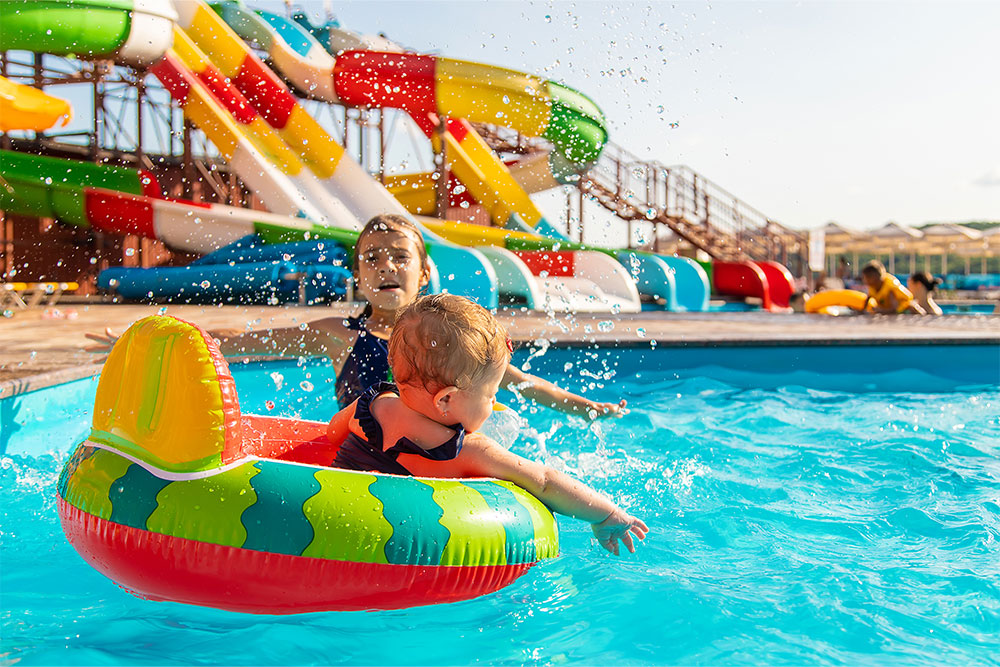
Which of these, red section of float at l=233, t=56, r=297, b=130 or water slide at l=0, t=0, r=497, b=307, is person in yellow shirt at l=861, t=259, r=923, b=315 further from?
red section of float at l=233, t=56, r=297, b=130

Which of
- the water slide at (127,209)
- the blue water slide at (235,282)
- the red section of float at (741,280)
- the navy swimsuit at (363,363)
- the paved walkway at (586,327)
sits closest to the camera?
the navy swimsuit at (363,363)

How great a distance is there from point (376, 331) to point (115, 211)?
8.81 metres

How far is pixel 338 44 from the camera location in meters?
14.7

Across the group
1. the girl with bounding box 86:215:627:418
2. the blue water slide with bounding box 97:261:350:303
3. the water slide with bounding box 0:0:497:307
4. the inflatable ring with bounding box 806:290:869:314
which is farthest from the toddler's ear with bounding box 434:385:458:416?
the inflatable ring with bounding box 806:290:869:314

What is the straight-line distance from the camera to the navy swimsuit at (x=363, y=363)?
109 inches

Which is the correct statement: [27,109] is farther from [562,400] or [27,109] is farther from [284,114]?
[562,400]

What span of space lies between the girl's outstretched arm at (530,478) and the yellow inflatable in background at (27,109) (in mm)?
7641

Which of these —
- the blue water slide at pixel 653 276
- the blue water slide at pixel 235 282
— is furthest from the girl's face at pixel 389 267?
the blue water slide at pixel 653 276

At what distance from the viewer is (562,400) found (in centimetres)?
280

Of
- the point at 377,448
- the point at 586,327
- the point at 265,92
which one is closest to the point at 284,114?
the point at 265,92

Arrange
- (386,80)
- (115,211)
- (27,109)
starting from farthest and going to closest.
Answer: (386,80)
(115,211)
(27,109)

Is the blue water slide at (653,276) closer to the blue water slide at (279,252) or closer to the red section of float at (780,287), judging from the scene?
the red section of float at (780,287)

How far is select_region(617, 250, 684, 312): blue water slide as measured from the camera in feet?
35.8

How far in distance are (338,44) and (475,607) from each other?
14322mm
